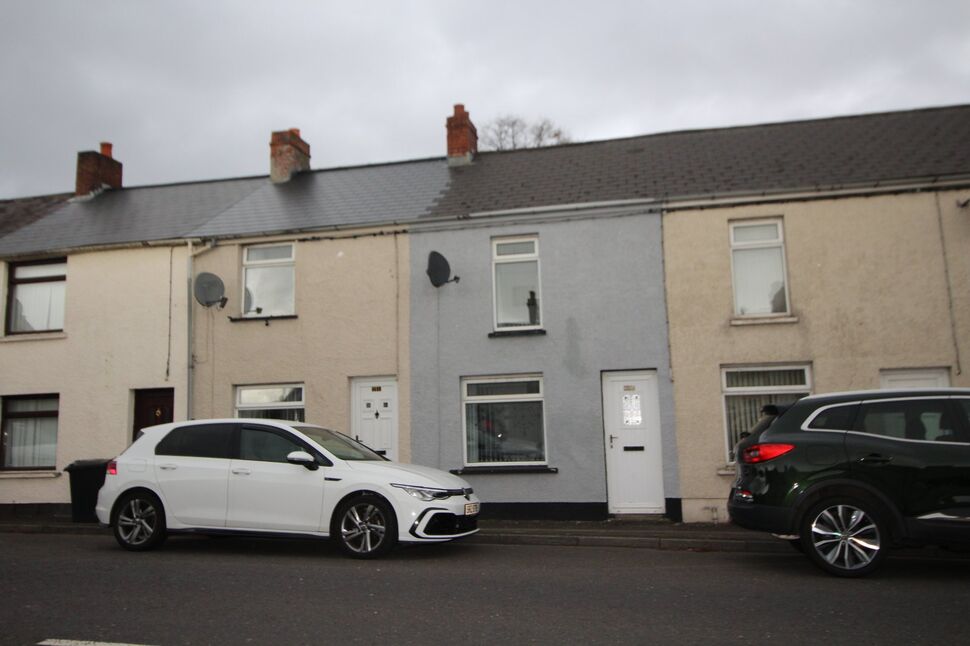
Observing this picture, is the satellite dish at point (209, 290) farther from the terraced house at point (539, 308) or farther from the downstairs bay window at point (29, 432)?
the downstairs bay window at point (29, 432)

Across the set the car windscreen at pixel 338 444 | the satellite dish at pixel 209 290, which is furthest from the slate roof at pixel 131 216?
the car windscreen at pixel 338 444

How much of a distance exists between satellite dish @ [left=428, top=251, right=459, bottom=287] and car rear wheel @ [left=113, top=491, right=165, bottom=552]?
583cm

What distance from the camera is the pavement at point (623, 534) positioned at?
9.83 meters

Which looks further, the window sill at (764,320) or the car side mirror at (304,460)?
the window sill at (764,320)

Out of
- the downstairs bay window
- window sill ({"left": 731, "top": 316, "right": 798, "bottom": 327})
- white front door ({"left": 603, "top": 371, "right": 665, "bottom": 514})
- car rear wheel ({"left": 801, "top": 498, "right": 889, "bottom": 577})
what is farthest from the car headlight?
the downstairs bay window

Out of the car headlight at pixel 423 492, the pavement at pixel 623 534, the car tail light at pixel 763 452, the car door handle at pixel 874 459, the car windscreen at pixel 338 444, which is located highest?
the car windscreen at pixel 338 444

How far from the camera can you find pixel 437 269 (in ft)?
45.2

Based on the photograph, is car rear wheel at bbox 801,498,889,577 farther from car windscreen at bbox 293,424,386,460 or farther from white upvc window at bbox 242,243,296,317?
white upvc window at bbox 242,243,296,317

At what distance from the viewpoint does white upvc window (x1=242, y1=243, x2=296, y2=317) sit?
15062mm

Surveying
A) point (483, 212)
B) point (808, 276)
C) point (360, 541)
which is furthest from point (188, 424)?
point (808, 276)

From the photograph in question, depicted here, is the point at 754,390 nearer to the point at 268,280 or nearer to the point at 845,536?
the point at 845,536

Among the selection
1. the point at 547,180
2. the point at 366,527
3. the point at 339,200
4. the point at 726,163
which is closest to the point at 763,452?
the point at 366,527

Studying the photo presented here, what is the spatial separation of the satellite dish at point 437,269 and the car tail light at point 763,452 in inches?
267

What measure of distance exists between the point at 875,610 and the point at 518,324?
8367mm
